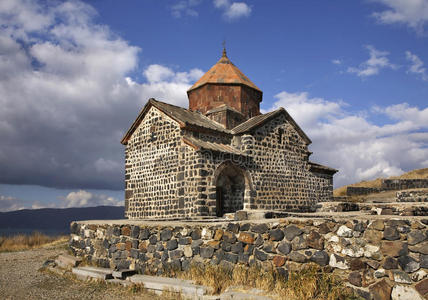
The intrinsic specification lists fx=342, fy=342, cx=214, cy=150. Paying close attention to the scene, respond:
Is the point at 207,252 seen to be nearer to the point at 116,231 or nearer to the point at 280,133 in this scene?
the point at 116,231

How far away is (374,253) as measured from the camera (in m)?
4.47

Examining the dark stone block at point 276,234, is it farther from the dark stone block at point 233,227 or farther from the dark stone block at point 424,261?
the dark stone block at point 424,261

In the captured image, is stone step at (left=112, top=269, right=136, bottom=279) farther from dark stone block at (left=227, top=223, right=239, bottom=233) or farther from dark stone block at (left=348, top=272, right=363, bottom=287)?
dark stone block at (left=348, top=272, right=363, bottom=287)

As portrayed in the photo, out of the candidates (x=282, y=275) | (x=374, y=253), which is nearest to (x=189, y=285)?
(x=282, y=275)

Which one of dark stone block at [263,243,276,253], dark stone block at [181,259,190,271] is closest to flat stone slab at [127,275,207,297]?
dark stone block at [181,259,190,271]

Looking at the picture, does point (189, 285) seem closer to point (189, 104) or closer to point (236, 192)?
point (236, 192)

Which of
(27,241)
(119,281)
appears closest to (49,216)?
(27,241)

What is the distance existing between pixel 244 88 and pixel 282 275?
Answer: 47.1ft

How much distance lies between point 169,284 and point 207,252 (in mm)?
823

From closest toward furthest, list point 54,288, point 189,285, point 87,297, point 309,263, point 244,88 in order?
point 309,263, point 189,285, point 87,297, point 54,288, point 244,88

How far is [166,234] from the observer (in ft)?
21.4

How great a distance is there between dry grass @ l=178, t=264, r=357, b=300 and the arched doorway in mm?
8628

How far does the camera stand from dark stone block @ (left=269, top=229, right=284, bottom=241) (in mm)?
5172

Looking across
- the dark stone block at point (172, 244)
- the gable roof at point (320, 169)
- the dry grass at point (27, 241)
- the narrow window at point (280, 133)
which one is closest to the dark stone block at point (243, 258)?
the dark stone block at point (172, 244)
